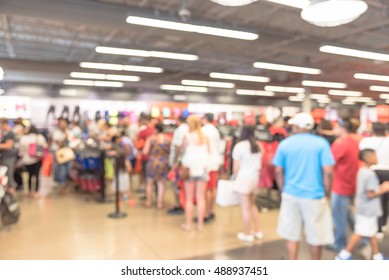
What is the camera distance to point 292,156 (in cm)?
205

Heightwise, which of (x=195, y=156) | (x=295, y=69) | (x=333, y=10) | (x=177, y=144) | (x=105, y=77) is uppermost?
(x=105, y=77)

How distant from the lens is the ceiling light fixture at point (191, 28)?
3914 mm

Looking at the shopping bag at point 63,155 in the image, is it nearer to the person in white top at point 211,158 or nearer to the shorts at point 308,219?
the person in white top at point 211,158

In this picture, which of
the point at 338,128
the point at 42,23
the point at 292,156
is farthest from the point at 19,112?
the point at 42,23

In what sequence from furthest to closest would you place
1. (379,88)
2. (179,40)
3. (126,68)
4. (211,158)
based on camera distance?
(126,68)
(179,40)
(211,158)
(379,88)

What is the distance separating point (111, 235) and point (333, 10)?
2.73 meters

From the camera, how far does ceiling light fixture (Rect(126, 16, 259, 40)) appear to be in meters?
3.91

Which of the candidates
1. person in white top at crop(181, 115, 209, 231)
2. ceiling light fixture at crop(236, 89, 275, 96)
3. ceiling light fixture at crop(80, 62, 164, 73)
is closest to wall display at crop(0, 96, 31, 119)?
person in white top at crop(181, 115, 209, 231)

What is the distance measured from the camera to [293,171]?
204 cm

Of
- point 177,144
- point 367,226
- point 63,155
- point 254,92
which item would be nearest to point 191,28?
point 254,92

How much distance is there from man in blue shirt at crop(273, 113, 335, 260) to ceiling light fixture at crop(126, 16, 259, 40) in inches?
103

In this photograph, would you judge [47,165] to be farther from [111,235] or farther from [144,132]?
[111,235]

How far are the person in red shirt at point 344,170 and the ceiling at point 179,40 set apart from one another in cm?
39
